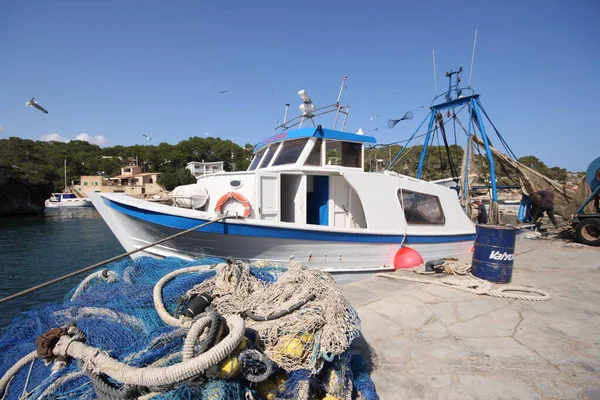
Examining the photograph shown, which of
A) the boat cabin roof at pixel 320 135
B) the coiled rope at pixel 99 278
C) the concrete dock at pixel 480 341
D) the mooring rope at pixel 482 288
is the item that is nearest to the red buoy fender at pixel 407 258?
the mooring rope at pixel 482 288

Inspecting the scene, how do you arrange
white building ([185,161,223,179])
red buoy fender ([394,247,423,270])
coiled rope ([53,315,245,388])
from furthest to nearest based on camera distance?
white building ([185,161,223,179])
red buoy fender ([394,247,423,270])
coiled rope ([53,315,245,388])

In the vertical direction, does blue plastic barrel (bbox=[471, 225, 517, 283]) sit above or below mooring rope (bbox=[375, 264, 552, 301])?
above

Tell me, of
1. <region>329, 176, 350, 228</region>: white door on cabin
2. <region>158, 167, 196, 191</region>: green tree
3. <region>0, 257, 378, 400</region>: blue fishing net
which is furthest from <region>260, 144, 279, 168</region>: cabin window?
<region>158, 167, 196, 191</region>: green tree

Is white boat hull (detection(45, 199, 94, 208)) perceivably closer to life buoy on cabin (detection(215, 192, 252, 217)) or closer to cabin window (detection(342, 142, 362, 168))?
life buoy on cabin (detection(215, 192, 252, 217))

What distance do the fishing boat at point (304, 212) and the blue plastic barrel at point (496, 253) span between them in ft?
6.43

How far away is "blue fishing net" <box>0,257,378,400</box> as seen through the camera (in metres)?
1.74

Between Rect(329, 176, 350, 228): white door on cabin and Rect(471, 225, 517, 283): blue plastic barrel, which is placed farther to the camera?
Rect(329, 176, 350, 228): white door on cabin

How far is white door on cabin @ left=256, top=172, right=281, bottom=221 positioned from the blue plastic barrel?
345 cm

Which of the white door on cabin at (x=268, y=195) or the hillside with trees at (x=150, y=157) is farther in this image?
the hillside with trees at (x=150, y=157)

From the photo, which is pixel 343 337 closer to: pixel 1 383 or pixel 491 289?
pixel 1 383

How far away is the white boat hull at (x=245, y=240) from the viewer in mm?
5035

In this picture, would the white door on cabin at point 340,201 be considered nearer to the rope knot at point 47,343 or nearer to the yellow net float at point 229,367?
the yellow net float at point 229,367

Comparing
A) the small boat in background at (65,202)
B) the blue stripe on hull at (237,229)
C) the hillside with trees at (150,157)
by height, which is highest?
the hillside with trees at (150,157)

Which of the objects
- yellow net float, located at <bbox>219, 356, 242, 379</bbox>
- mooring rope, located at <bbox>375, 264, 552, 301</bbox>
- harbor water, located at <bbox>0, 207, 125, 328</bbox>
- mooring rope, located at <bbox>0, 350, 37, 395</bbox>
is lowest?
harbor water, located at <bbox>0, 207, 125, 328</bbox>
